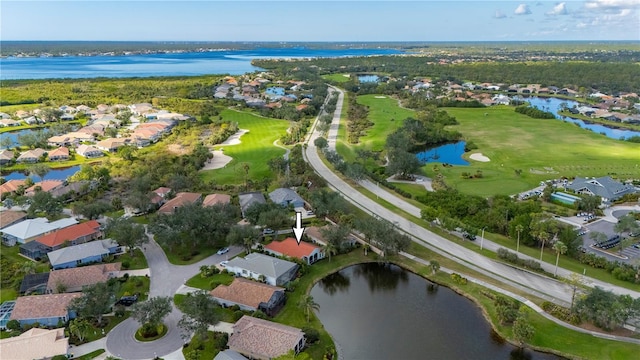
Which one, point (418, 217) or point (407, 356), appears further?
point (418, 217)

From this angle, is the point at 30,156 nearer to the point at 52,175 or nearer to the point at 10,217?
the point at 52,175

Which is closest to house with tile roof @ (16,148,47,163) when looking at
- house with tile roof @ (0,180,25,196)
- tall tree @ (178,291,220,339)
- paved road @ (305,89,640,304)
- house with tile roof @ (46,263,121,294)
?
house with tile roof @ (0,180,25,196)

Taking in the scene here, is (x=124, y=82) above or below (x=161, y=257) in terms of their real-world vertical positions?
above

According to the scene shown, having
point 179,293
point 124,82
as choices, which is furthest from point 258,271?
point 124,82

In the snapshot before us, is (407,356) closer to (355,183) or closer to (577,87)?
(355,183)

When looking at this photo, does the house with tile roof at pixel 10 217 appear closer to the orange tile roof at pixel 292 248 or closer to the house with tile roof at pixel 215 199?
the house with tile roof at pixel 215 199

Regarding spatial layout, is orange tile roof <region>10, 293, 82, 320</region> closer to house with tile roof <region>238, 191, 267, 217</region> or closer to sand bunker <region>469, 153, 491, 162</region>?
house with tile roof <region>238, 191, 267, 217</region>

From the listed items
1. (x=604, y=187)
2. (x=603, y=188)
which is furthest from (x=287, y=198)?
(x=604, y=187)
